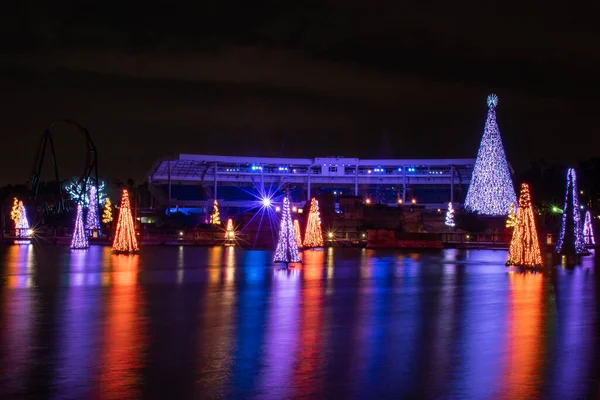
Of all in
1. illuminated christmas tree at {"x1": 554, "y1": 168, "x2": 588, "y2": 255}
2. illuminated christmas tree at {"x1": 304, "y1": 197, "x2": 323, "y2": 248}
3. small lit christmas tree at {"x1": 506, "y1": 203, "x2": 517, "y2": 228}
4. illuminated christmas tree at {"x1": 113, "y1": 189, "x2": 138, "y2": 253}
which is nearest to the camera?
illuminated christmas tree at {"x1": 554, "y1": 168, "x2": 588, "y2": 255}

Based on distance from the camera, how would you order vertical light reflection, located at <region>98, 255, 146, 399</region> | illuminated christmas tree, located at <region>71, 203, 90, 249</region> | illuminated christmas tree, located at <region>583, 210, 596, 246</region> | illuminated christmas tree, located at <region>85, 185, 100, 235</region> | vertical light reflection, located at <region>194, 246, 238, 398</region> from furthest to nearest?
illuminated christmas tree, located at <region>85, 185, 100, 235</region>, illuminated christmas tree, located at <region>583, 210, 596, 246</region>, illuminated christmas tree, located at <region>71, 203, 90, 249</region>, vertical light reflection, located at <region>194, 246, 238, 398</region>, vertical light reflection, located at <region>98, 255, 146, 399</region>

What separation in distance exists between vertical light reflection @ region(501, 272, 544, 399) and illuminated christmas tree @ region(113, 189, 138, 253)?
72.8ft

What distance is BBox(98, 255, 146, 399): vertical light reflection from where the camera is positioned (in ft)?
37.3

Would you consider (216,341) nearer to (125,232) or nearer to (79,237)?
(125,232)

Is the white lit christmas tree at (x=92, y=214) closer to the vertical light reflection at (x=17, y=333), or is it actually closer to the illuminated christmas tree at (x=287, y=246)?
the illuminated christmas tree at (x=287, y=246)

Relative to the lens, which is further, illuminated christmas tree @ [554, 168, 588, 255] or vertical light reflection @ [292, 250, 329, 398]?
illuminated christmas tree @ [554, 168, 588, 255]

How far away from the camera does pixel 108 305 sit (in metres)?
19.9

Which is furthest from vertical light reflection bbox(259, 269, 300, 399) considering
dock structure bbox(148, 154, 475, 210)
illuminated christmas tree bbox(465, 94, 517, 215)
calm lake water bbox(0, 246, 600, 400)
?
dock structure bbox(148, 154, 475, 210)

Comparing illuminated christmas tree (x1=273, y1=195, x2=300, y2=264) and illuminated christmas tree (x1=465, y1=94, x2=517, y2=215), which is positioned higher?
illuminated christmas tree (x1=465, y1=94, x2=517, y2=215)

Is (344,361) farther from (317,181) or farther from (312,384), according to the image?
(317,181)

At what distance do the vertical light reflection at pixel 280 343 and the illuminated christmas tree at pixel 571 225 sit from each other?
832 inches

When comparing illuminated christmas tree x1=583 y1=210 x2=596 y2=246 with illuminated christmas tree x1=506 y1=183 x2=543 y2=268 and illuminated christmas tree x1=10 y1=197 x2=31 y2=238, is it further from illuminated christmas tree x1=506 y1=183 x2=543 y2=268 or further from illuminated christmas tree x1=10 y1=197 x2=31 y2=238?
illuminated christmas tree x1=10 y1=197 x2=31 y2=238

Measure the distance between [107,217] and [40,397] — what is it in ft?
214

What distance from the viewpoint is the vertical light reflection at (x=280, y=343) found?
11.4 metres
